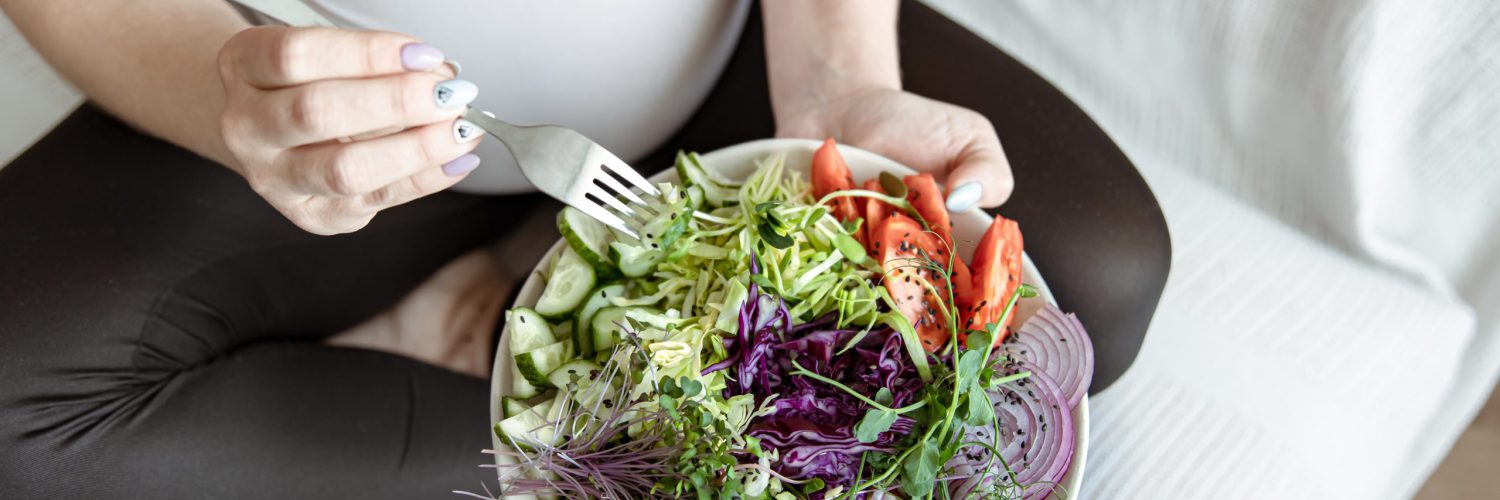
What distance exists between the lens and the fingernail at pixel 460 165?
56 cm

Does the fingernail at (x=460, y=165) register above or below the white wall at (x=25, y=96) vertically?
above

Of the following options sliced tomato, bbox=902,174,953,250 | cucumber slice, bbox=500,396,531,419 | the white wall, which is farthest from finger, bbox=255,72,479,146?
the white wall

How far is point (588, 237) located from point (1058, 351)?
343 millimetres

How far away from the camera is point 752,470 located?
1.78 feet

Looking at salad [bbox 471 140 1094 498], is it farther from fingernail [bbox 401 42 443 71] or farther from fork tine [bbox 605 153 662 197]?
fingernail [bbox 401 42 443 71]

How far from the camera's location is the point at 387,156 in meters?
0.51

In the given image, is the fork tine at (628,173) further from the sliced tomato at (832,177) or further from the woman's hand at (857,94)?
the woman's hand at (857,94)

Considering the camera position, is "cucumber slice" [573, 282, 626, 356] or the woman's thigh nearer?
"cucumber slice" [573, 282, 626, 356]

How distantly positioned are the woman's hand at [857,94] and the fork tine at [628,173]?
257mm

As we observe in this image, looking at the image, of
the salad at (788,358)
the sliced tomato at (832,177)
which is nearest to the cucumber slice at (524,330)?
the salad at (788,358)

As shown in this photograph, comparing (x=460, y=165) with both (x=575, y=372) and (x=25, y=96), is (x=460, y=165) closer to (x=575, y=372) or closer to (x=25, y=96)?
(x=575, y=372)

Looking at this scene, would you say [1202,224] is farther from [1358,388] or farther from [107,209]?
[107,209]

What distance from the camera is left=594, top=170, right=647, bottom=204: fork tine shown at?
22.8 inches

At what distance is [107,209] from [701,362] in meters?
0.55
